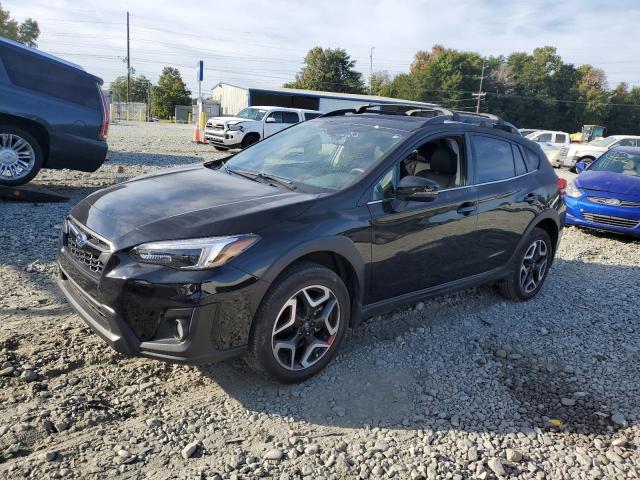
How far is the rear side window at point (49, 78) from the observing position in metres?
7.39

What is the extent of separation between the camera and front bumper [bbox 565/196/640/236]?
26.5ft

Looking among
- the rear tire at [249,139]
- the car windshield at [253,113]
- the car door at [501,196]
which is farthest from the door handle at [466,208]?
the car windshield at [253,113]

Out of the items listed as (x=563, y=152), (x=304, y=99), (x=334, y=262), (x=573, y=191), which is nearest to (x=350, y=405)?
(x=334, y=262)

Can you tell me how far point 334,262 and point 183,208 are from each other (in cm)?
103

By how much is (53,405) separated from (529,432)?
9.18 feet

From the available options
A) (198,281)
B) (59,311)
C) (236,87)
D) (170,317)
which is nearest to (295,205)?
(198,281)

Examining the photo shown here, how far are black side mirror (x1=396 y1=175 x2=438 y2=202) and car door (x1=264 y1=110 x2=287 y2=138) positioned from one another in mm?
15925

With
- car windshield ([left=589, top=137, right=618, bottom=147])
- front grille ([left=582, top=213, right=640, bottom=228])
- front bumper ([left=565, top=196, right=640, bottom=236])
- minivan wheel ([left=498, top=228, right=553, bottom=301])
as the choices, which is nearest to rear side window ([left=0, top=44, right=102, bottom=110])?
minivan wheel ([left=498, top=228, right=553, bottom=301])

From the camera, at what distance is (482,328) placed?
4.54m

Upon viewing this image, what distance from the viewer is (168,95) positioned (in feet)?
217

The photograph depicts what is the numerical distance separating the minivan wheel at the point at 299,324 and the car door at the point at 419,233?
1.28ft

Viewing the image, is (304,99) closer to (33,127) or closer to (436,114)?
(33,127)

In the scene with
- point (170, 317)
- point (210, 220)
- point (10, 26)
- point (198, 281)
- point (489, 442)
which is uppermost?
point (10, 26)

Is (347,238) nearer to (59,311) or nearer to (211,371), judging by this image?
(211,371)
